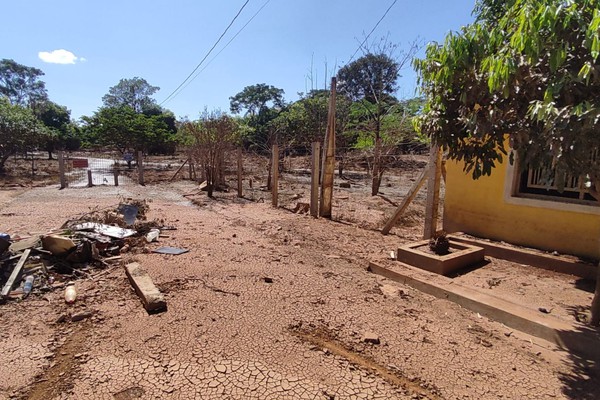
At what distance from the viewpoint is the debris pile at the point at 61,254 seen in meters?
4.29

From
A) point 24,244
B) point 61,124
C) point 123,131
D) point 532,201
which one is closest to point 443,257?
point 532,201

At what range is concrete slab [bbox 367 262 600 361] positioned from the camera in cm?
310

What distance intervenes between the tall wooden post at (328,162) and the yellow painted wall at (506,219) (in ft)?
10.1

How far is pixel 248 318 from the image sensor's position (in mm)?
3516

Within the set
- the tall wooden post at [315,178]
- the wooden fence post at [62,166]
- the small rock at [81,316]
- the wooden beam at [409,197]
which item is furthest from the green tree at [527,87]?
the wooden fence post at [62,166]

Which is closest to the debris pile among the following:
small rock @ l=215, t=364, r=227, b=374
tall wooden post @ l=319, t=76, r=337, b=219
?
small rock @ l=215, t=364, r=227, b=374

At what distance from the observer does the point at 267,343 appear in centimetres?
307

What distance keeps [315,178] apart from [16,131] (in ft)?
64.2

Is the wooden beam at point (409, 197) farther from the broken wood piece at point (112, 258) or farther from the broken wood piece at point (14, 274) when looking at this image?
the broken wood piece at point (14, 274)

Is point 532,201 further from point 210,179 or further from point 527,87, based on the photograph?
point 210,179

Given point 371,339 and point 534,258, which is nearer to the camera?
point 371,339

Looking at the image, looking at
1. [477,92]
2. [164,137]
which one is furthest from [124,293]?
[164,137]

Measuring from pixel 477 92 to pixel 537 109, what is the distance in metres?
0.90

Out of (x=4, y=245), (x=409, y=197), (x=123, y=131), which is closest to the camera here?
(x=4, y=245)
